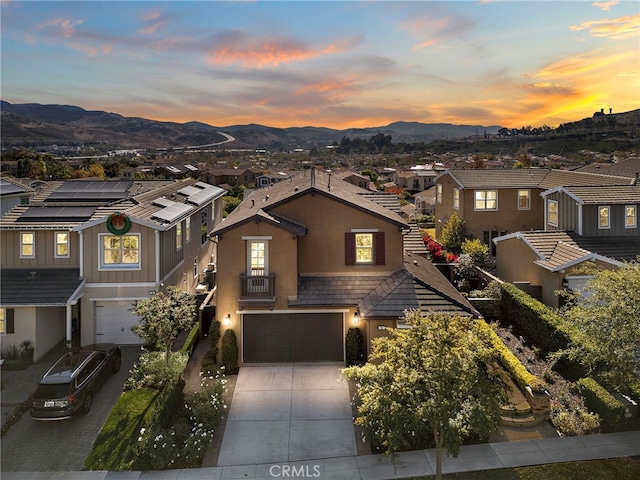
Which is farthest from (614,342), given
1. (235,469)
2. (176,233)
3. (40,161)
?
(40,161)

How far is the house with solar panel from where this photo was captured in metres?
16.9

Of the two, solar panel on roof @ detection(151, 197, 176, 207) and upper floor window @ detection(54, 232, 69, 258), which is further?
solar panel on roof @ detection(151, 197, 176, 207)

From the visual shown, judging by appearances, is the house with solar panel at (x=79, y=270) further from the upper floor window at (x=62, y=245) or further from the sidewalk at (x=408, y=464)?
the sidewalk at (x=408, y=464)

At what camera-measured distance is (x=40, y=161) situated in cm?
7981

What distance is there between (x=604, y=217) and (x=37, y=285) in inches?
1135

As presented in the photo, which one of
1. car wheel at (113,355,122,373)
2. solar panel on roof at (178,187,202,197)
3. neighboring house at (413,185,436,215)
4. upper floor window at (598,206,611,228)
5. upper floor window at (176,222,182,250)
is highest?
neighboring house at (413,185,436,215)

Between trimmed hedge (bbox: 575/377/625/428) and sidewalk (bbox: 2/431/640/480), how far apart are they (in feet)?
1.99

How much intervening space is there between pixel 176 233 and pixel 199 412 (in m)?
10.9

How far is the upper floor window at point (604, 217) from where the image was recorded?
22.4m

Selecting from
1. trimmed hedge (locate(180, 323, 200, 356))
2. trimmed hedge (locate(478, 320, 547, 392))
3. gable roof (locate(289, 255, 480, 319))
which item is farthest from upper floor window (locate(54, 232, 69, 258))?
trimmed hedge (locate(478, 320, 547, 392))

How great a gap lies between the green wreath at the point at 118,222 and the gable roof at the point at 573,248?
19812mm

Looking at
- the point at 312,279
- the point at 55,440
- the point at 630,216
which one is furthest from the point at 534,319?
the point at 55,440

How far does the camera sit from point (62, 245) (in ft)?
60.4

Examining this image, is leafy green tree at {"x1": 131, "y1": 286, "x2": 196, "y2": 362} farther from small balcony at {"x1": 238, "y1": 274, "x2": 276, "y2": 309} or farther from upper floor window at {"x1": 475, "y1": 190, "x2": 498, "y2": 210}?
upper floor window at {"x1": 475, "y1": 190, "x2": 498, "y2": 210}
